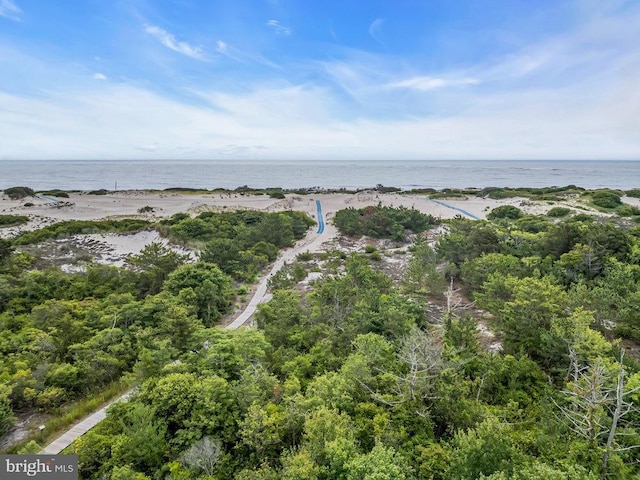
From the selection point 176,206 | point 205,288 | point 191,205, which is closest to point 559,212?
point 205,288

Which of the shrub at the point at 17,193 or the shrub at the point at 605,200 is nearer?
the shrub at the point at 605,200

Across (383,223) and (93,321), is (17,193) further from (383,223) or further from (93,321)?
(383,223)

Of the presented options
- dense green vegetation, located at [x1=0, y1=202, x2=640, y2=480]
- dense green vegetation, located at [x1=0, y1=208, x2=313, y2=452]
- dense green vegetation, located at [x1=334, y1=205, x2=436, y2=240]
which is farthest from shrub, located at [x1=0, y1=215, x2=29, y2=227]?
dense green vegetation, located at [x1=334, y1=205, x2=436, y2=240]

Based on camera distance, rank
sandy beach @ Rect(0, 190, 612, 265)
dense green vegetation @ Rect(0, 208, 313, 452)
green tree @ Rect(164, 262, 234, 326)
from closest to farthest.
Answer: dense green vegetation @ Rect(0, 208, 313, 452)
green tree @ Rect(164, 262, 234, 326)
sandy beach @ Rect(0, 190, 612, 265)

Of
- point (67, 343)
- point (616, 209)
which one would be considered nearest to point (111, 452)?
point (67, 343)

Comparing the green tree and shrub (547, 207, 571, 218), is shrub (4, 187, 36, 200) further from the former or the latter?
shrub (547, 207, 571, 218)

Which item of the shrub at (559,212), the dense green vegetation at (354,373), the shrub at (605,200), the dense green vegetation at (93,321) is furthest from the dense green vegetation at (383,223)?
the shrub at (605,200)

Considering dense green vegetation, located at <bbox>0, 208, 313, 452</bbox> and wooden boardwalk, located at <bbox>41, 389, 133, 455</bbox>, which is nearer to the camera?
wooden boardwalk, located at <bbox>41, 389, 133, 455</bbox>

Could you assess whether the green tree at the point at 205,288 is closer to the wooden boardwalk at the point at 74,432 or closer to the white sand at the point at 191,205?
the wooden boardwalk at the point at 74,432

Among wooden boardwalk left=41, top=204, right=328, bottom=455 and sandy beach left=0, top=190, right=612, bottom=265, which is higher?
sandy beach left=0, top=190, right=612, bottom=265
